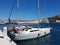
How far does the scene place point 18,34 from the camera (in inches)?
922

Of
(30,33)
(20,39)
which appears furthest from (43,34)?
(20,39)

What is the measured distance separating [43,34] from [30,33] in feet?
16.4

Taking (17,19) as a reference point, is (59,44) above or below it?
below

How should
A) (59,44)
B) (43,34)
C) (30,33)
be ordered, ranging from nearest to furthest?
(59,44), (30,33), (43,34)

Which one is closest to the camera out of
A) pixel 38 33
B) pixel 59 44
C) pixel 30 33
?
pixel 59 44

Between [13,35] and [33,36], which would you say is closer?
[13,35]

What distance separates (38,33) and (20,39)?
15.9 feet

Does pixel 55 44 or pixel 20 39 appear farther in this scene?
pixel 20 39

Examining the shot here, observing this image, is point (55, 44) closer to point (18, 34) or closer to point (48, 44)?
point (48, 44)

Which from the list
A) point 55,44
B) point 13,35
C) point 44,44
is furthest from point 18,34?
point 55,44

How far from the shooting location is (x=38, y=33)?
27.0 metres

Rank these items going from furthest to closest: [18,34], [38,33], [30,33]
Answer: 1. [38,33]
2. [30,33]
3. [18,34]

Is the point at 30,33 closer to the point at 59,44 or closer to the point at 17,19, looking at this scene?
the point at 17,19

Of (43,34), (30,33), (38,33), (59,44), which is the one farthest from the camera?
(43,34)
